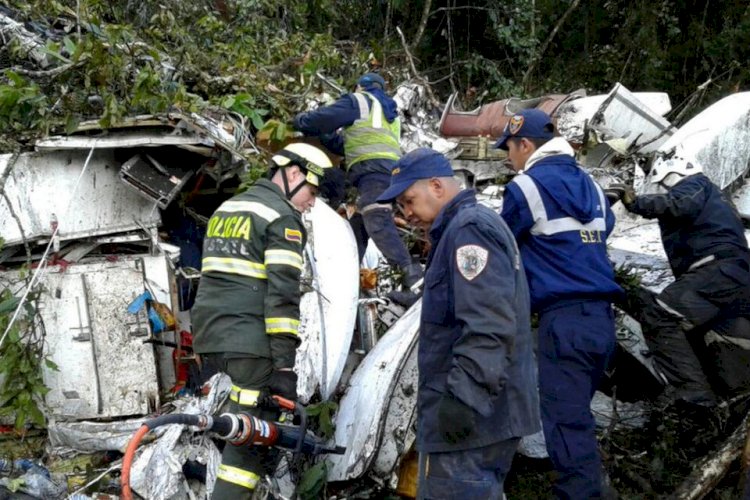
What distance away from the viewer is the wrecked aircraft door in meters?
4.30

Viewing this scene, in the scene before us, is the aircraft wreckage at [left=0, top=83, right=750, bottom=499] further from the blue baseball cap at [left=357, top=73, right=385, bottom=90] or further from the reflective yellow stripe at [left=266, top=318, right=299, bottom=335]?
the blue baseball cap at [left=357, top=73, right=385, bottom=90]

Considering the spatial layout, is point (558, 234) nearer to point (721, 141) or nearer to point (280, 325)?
point (280, 325)

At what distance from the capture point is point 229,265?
3.40 metres

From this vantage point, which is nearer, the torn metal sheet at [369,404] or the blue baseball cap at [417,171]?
the blue baseball cap at [417,171]

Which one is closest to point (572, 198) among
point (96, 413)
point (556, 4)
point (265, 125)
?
point (265, 125)

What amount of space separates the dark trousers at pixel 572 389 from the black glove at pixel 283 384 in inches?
43.7

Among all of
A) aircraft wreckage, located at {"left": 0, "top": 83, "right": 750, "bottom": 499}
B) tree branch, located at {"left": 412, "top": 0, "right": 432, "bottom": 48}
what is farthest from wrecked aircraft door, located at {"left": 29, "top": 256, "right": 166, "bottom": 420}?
tree branch, located at {"left": 412, "top": 0, "right": 432, "bottom": 48}

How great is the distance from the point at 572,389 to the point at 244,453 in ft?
4.78

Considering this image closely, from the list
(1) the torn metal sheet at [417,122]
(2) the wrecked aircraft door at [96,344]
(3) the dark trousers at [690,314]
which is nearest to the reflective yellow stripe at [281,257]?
(2) the wrecked aircraft door at [96,344]

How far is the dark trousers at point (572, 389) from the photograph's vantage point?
3.33 meters

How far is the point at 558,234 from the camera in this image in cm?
347

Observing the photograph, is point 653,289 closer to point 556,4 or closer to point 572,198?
point 572,198

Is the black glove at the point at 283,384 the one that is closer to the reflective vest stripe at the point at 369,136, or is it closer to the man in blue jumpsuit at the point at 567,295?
the man in blue jumpsuit at the point at 567,295

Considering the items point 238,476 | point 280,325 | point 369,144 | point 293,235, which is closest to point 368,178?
point 369,144
